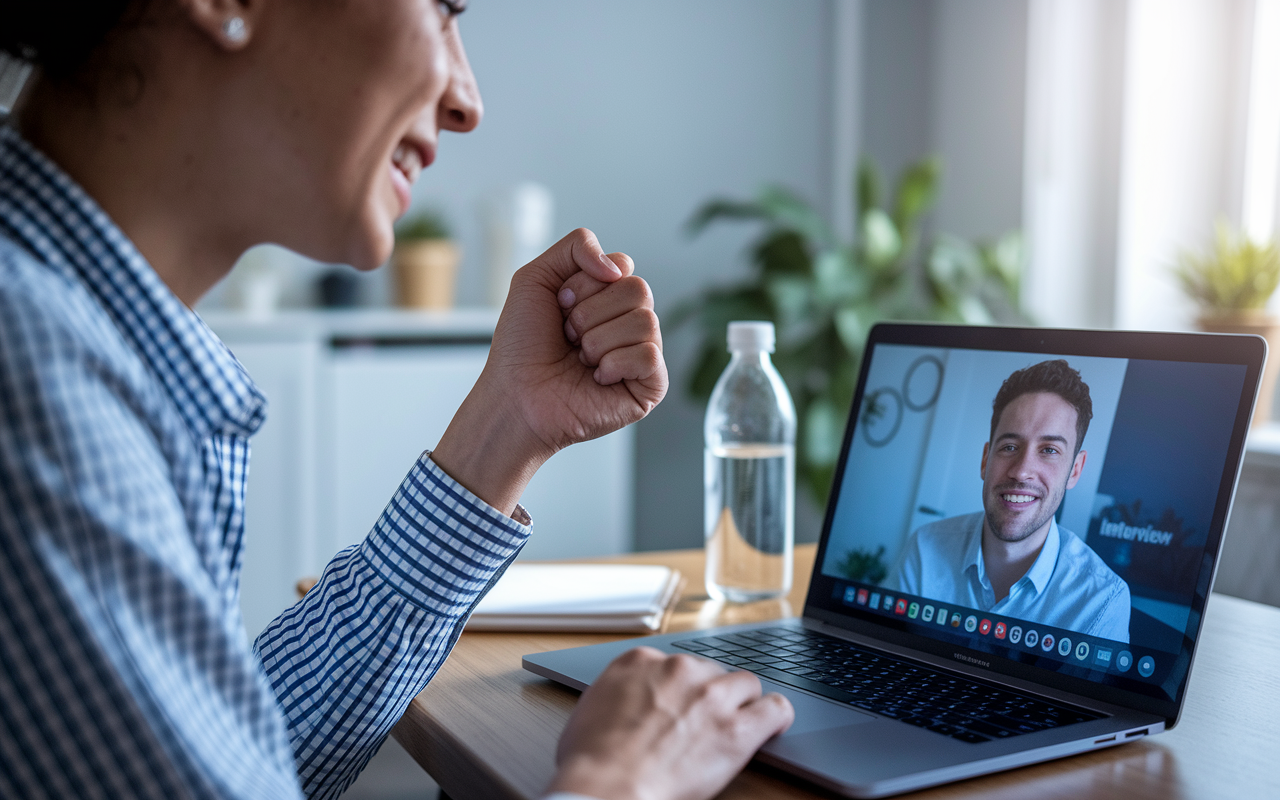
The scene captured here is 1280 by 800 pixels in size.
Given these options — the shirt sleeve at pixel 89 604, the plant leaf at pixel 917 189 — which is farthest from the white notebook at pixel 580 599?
the plant leaf at pixel 917 189

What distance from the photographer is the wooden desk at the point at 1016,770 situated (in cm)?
59

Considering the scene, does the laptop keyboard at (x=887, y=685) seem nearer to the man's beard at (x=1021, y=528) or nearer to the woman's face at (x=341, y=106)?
the man's beard at (x=1021, y=528)

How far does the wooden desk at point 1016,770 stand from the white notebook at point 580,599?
15 mm

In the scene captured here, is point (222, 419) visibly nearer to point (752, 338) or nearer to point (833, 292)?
point (752, 338)

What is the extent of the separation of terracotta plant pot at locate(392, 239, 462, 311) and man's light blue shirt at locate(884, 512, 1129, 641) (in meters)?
2.01

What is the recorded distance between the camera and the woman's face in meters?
0.62

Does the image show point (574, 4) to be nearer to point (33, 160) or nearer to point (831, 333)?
point (831, 333)

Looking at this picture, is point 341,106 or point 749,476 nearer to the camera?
point 341,106

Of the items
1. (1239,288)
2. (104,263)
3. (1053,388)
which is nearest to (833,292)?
(1239,288)

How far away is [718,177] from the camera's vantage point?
10.7ft

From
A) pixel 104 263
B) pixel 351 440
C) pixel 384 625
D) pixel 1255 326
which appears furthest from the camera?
pixel 351 440

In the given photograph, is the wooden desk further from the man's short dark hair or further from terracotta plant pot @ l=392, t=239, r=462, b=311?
terracotta plant pot @ l=392, t=239, r=462, b=311

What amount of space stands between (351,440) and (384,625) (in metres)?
1.70

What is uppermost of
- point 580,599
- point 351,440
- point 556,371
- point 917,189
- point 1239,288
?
point 917,189
